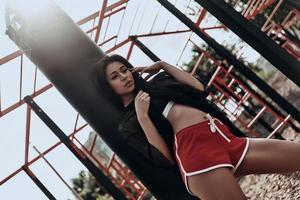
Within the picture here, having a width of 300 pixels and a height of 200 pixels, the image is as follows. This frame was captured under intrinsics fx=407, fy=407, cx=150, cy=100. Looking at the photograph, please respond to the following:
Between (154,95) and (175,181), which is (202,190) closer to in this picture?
(175,181)

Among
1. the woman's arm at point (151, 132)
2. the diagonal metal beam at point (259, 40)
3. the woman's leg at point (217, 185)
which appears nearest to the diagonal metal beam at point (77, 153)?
the woman's arm at point (151, 132)

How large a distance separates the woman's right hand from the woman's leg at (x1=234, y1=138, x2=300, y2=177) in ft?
1.59

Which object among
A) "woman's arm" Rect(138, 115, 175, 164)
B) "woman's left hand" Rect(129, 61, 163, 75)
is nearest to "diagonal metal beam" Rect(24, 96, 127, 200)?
"woman's left hand" Rect(129, 61, 163, 75)

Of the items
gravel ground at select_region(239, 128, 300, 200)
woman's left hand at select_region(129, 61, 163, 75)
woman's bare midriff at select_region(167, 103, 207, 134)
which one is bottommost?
gravel ground at select_region(239, 128, 300, 200)

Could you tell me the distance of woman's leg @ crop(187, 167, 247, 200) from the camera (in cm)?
160

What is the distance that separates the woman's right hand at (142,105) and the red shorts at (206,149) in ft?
0.57

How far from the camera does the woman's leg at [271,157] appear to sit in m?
1.75

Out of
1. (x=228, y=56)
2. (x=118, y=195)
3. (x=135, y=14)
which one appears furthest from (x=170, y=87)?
(x=135, y=14)

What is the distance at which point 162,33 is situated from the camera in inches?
224

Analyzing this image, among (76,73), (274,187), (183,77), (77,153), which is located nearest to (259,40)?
(183,77)

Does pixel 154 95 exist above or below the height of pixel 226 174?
above

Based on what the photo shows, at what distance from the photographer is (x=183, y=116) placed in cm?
186

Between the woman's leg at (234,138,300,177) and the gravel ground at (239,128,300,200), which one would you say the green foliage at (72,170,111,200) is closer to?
the gravel ground at (239,128,300,200)

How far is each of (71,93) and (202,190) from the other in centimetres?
81
